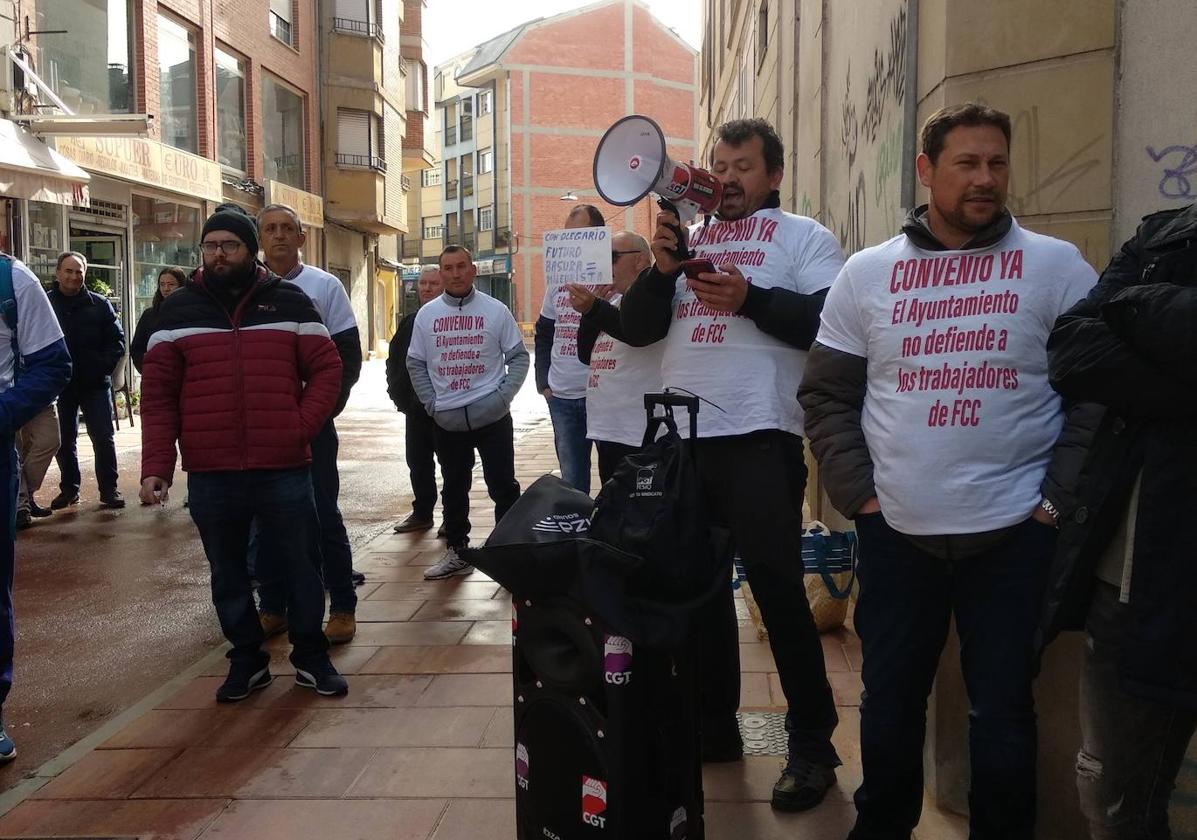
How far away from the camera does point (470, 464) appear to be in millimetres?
6738

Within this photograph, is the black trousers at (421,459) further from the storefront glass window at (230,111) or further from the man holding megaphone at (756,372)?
the storefront glass window at (230,111)

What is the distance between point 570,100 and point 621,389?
55.3 metres

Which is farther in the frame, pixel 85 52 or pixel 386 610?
pixel 85 52

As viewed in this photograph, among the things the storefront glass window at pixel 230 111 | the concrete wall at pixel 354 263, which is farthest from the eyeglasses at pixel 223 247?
the concrete wall at pixel 354 263

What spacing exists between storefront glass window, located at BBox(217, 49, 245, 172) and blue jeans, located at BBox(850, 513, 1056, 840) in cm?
2147

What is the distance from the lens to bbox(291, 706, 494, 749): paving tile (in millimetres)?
3990

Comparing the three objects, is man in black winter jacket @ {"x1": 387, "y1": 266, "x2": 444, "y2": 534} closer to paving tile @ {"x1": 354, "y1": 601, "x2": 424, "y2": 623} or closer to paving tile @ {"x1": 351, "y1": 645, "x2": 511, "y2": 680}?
paving tile @ {"x1": 354, "y1": 601, "x2": 424, "y2": 623}

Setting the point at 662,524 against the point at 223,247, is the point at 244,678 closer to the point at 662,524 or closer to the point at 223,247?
the point at 223,247

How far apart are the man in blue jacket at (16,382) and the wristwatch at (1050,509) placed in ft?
10.8

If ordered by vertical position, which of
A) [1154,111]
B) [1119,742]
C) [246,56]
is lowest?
[1119,742]

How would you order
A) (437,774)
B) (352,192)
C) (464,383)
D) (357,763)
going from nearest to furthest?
(437,774), (357,763), (464,383), (352,192)

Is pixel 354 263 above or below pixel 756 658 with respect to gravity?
above

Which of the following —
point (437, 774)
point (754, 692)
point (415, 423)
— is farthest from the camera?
point (415, 423)

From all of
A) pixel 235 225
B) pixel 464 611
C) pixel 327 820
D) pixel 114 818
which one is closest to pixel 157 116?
Answer: pixel 464 611
